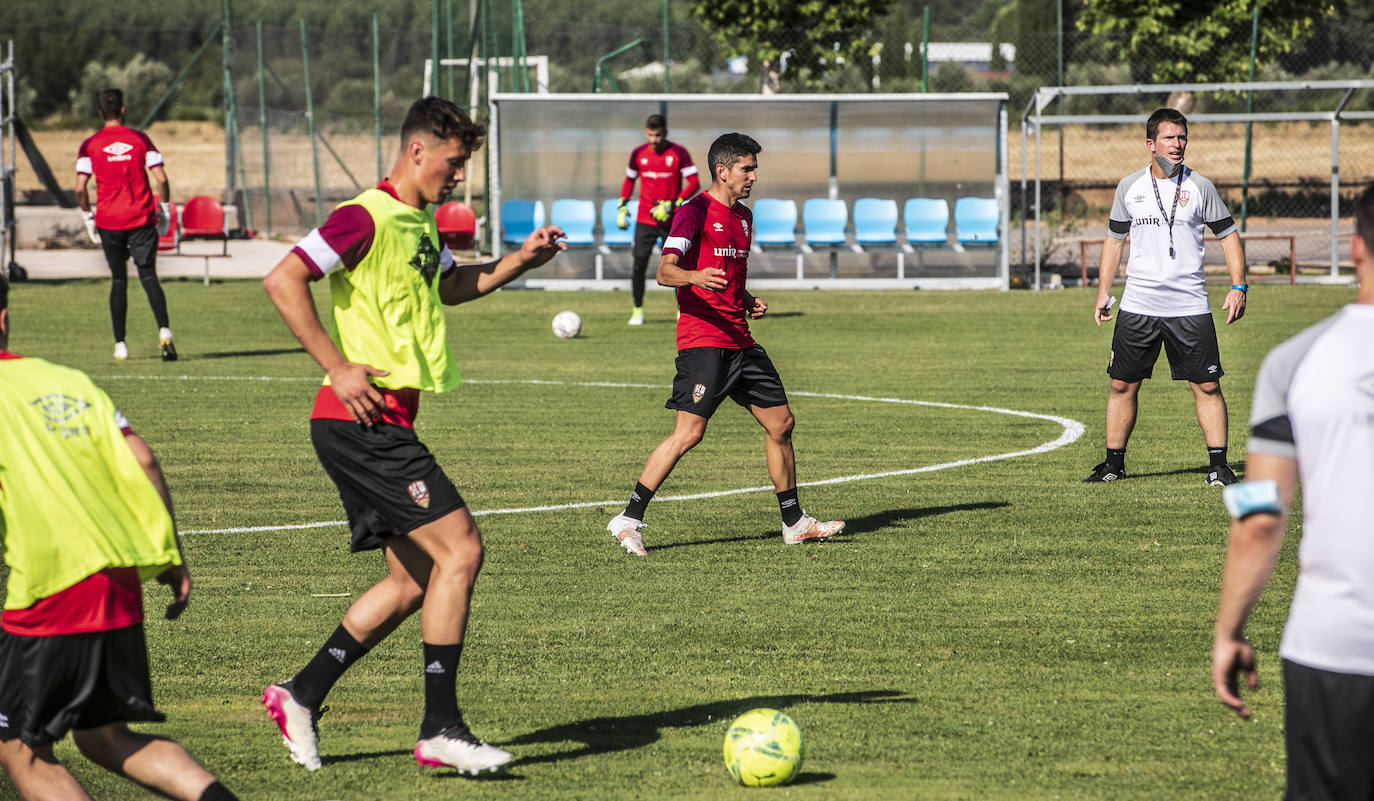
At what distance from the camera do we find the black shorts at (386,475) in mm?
4801

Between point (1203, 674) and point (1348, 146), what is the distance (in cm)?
4197

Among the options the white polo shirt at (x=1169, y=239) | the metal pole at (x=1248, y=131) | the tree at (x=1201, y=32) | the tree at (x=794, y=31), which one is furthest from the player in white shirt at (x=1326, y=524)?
the tree at (x=1201, y=32)

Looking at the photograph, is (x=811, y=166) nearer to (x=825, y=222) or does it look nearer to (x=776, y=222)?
(x=825, y=222)

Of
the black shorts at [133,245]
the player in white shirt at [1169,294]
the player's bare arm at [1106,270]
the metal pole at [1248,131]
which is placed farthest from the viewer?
the metal pole at [1248,131]

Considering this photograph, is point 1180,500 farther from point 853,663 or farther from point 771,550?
point 853,663

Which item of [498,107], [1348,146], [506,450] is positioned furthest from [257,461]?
[1348,146]

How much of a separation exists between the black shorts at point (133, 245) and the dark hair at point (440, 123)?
35.5ft

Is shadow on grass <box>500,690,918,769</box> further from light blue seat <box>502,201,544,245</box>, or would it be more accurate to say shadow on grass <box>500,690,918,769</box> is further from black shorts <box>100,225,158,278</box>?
light blue seat <box>502,201,544,245</box>

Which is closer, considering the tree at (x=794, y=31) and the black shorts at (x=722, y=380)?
the black shorts at (x=722, y=380)

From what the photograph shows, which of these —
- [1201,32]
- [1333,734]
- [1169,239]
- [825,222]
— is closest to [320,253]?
[1333,734]

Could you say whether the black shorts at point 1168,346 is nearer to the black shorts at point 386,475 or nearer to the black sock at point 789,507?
the black sock at point 789,507

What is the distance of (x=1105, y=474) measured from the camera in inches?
388

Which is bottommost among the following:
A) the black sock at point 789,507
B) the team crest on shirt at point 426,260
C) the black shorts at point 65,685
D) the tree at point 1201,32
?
the black sock at point 789,507

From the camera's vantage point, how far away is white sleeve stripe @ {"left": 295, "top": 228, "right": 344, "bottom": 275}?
187 inches
